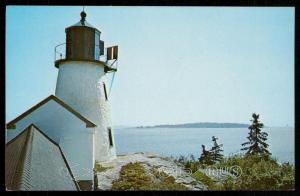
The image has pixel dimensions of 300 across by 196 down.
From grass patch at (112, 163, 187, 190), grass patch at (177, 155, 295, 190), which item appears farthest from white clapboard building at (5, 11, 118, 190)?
grass patch at (177, 155, 295, 190)

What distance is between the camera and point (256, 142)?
6.78 meters

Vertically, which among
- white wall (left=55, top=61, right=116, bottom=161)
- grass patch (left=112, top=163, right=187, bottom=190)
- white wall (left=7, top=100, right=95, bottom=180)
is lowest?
grass patch (left=112, top=163, right=187, bottom=190)

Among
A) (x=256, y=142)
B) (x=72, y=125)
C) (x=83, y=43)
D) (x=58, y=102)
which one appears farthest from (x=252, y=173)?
(x=83, y=43)

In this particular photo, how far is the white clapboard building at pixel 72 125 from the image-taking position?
18.6 feet

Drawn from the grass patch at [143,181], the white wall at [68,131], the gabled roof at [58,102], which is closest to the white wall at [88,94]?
the gabled roof at [58,102]

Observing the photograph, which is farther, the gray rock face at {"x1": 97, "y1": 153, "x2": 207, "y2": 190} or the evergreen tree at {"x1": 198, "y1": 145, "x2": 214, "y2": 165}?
the evergreen tree at {"x1": 198, "y1": 145, "x2": 214, "y2": 165}

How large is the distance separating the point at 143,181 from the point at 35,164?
1.91 metres

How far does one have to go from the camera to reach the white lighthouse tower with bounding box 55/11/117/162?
7688mm

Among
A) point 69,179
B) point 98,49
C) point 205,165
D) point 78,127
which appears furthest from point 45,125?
point 205,165

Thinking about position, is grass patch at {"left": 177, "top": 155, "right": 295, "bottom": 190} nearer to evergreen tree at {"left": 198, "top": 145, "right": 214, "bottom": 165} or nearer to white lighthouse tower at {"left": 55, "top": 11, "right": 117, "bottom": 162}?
evergreen tree at {"left": 198, "top": 145, "right": 214, "bottom": 165}

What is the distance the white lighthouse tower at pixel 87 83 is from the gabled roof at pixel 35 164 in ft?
3.48

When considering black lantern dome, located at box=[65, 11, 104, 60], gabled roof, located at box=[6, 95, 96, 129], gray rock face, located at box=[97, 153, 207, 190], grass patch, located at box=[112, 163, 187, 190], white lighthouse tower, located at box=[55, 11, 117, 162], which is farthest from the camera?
white lighthouse tower, located at box=[55, 11, 117, 162]

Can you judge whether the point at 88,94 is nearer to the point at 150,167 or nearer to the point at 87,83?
the point at 87,83
